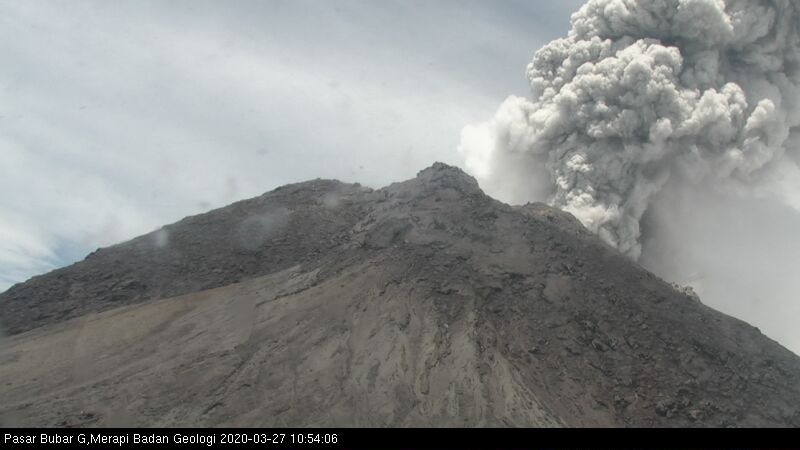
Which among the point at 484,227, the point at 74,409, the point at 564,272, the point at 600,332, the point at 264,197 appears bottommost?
the point at 74,409

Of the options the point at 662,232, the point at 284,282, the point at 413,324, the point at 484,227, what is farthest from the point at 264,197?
the point at 662,232

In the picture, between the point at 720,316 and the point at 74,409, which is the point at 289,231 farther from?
the point at 720,316

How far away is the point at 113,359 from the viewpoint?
65.8 feet

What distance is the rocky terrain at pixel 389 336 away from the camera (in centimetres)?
1706

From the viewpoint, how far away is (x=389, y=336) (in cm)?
1931

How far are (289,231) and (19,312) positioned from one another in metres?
10.2

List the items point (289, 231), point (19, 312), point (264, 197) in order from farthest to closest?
1. point (264, 197)
2. point (289, 231)
3. point (19, 312)

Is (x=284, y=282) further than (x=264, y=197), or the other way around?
(x=264, y=197)

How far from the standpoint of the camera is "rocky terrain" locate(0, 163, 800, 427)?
56.0 feet
